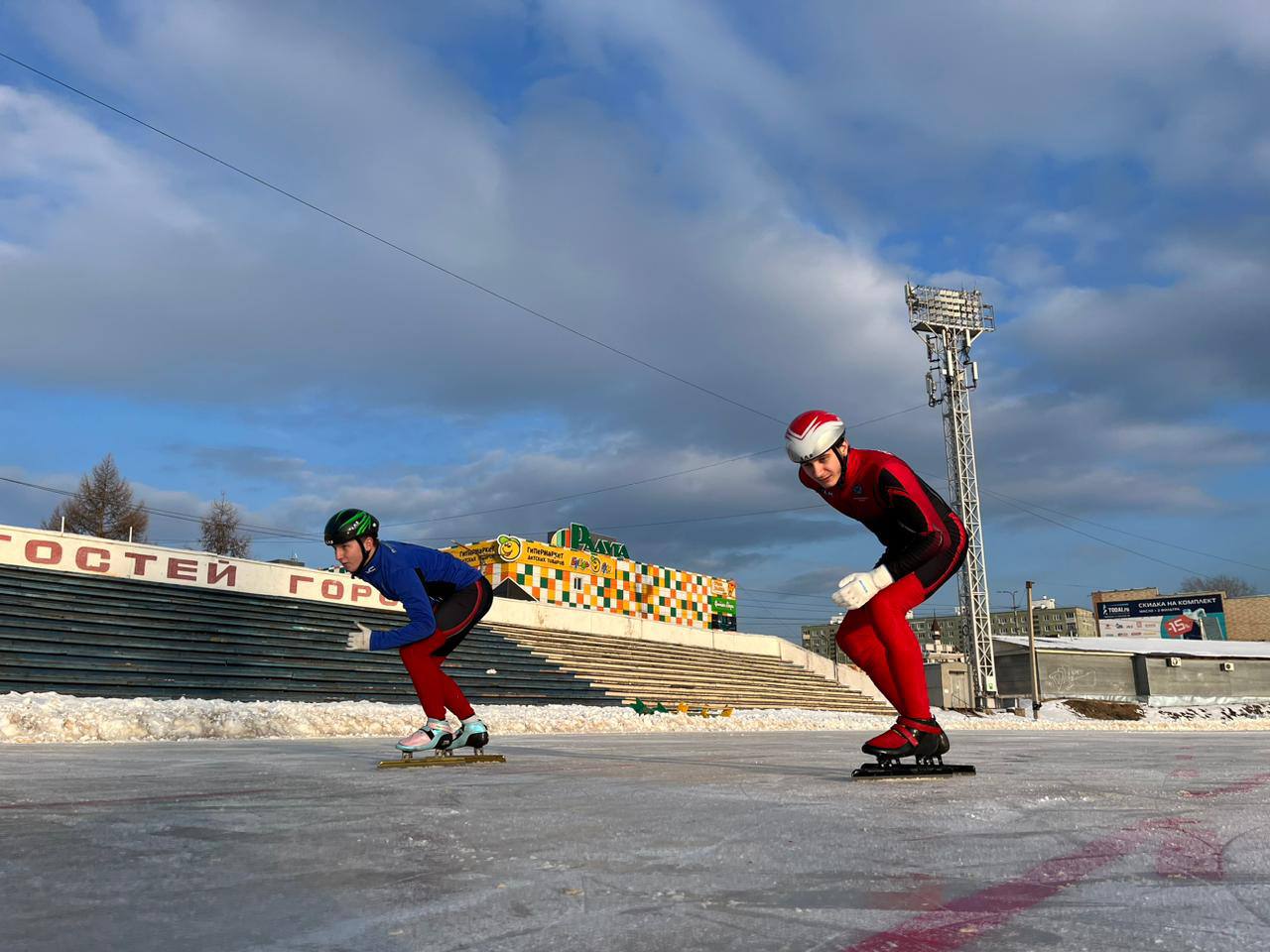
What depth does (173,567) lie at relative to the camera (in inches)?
711

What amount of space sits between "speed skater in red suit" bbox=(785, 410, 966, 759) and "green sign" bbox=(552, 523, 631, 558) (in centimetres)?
3308

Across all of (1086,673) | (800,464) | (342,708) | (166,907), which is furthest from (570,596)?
(166,907)

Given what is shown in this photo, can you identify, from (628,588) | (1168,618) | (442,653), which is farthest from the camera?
(1168,618)

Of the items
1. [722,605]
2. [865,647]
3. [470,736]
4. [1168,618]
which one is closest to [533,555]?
[722,605]

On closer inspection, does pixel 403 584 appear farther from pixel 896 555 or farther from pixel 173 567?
pixel 173 567

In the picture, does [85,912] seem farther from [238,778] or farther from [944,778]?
[944,778]

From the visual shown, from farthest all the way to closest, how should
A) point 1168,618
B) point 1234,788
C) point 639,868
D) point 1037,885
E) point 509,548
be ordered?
1. point 1168,618
2. point 509,548
3. point 1234,788
4. point 639,868
5. point 1037,885

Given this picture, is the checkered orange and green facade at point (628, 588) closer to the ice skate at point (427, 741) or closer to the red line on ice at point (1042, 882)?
the ice skate at point (427, 741)

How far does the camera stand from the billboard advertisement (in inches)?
2341

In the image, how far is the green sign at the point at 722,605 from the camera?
42844 millimetres

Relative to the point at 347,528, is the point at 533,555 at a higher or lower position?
higher

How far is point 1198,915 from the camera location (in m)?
1.23

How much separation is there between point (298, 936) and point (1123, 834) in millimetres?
1695

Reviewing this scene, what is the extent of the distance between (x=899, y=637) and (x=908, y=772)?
1.76 ft
